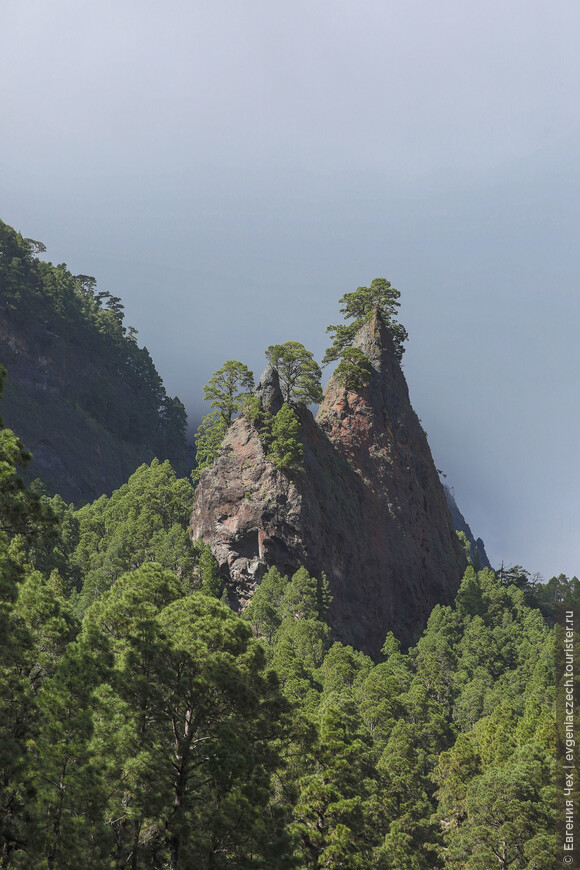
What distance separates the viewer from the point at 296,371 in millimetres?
80500

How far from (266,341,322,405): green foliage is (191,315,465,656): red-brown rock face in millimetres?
3351

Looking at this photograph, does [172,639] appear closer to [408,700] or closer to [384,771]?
[384,771]

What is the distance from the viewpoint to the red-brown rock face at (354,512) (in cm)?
7238

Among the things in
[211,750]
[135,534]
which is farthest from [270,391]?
[211,750]

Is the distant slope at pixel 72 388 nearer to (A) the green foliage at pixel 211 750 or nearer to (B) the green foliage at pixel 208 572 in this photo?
(B) the green foliage at pixel 208 572

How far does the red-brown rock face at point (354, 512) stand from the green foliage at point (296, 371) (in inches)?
132

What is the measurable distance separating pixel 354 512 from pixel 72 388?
69007mm

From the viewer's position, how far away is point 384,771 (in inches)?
1694

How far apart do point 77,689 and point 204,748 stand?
4708 millimetres

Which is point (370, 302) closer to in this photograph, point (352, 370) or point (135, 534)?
point (352, 370)

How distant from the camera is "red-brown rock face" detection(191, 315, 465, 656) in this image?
7238 centimetres

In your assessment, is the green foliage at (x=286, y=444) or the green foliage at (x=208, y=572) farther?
the green foliage at (x=286, y=444)

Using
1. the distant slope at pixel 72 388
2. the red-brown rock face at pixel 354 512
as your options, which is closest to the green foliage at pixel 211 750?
the red-brown rock face at pixel 354 512

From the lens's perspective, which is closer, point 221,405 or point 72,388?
point 221,405
